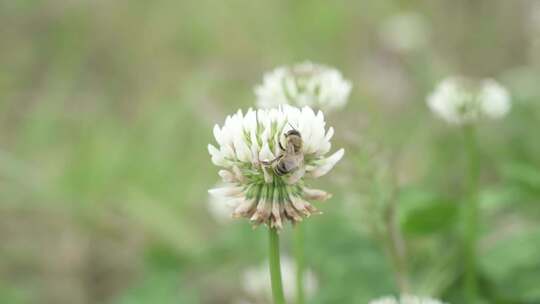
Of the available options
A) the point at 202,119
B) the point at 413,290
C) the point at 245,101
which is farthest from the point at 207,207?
the point at 413,290

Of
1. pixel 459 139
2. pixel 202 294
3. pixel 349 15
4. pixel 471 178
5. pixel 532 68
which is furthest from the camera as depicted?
pixel 349 15

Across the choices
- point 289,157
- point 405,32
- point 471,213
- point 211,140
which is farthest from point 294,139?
point 405,32

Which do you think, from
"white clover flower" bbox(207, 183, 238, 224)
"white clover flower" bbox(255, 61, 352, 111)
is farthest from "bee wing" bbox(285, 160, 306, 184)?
"white clover flower" bbox(207, 183, 238, 224)

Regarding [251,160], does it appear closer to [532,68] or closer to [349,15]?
[532,68]

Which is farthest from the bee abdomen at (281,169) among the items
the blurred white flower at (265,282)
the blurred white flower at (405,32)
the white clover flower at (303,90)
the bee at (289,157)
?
the blurred white flower at (405,32)

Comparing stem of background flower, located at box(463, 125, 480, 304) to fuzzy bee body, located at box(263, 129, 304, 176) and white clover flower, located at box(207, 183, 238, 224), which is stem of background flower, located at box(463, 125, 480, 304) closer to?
fuzzy bee body, located at box(263, 129, 304, 176)

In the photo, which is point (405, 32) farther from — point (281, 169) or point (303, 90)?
point (281, 169)
